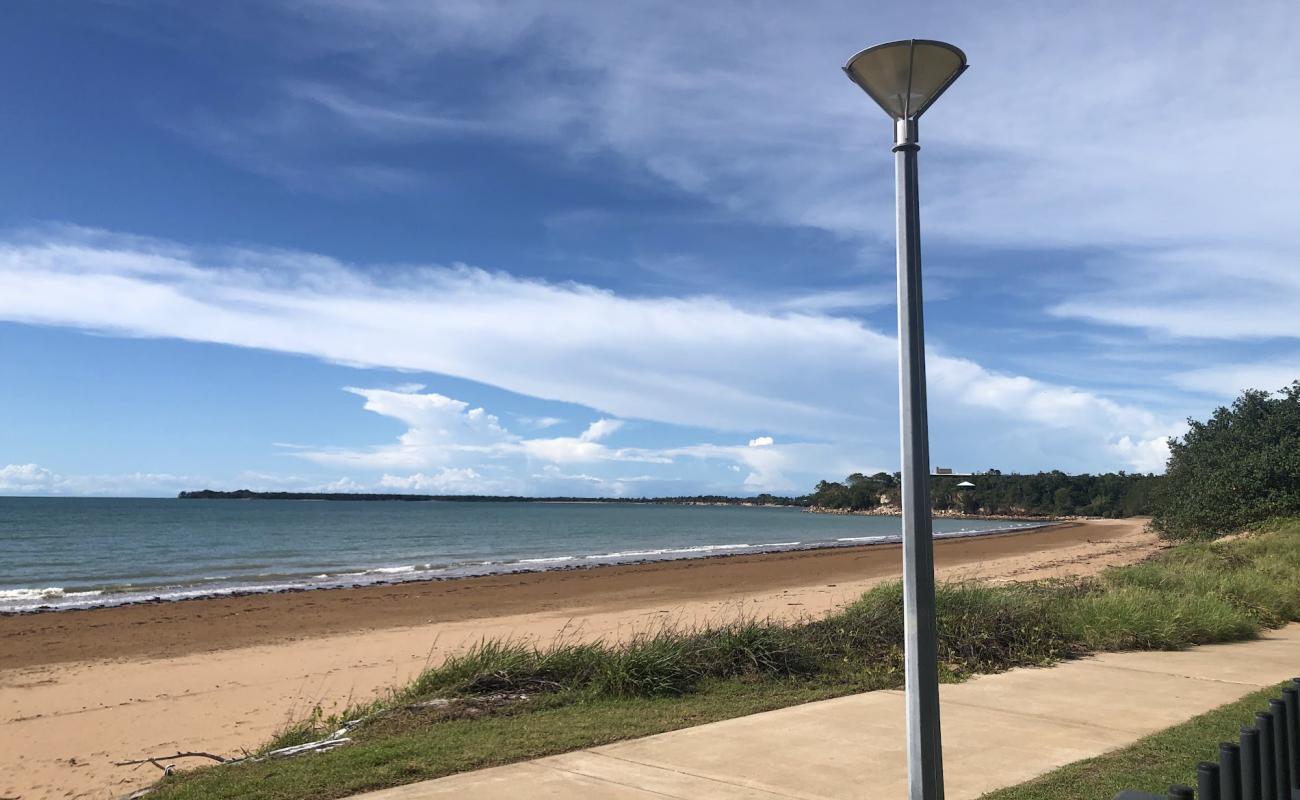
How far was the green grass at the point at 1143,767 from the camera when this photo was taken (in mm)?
5164

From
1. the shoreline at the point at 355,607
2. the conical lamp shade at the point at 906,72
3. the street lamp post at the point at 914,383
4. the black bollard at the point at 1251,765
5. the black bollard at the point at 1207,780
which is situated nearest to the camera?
the black bollard at the point at 1207,780

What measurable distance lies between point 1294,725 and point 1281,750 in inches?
20.9

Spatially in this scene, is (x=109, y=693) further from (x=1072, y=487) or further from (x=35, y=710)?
(x=1072, y=487)

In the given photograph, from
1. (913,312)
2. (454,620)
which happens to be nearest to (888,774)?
(913,312)

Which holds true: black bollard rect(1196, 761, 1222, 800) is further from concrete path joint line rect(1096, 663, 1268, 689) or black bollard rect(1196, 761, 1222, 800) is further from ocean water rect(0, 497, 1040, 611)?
ocean water rect(0, 497, 1040, 611)

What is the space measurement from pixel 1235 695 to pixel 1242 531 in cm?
2496

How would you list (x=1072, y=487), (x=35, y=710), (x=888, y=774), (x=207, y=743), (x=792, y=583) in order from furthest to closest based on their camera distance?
(x=1072, y=487) < (x=792, y=583) < (x=35, y=710) < (x=207, y=743) < (x=888, y=774)

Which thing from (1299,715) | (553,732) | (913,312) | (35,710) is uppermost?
(913,312)

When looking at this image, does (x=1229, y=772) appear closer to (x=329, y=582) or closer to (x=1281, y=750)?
(x=1281, y=750)

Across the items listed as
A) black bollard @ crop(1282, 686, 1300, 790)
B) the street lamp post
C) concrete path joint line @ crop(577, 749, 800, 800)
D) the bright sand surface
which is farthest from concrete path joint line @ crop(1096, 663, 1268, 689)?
the bright sand surface

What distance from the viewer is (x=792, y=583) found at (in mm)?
28625

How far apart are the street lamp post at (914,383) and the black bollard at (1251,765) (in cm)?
119

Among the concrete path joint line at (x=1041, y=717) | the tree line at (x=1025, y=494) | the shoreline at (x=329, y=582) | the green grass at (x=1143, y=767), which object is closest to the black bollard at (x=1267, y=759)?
the green grass at (x=1143, y=767)

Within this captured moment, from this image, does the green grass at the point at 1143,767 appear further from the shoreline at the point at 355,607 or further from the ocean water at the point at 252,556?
the ocean water at the point at 252,556
